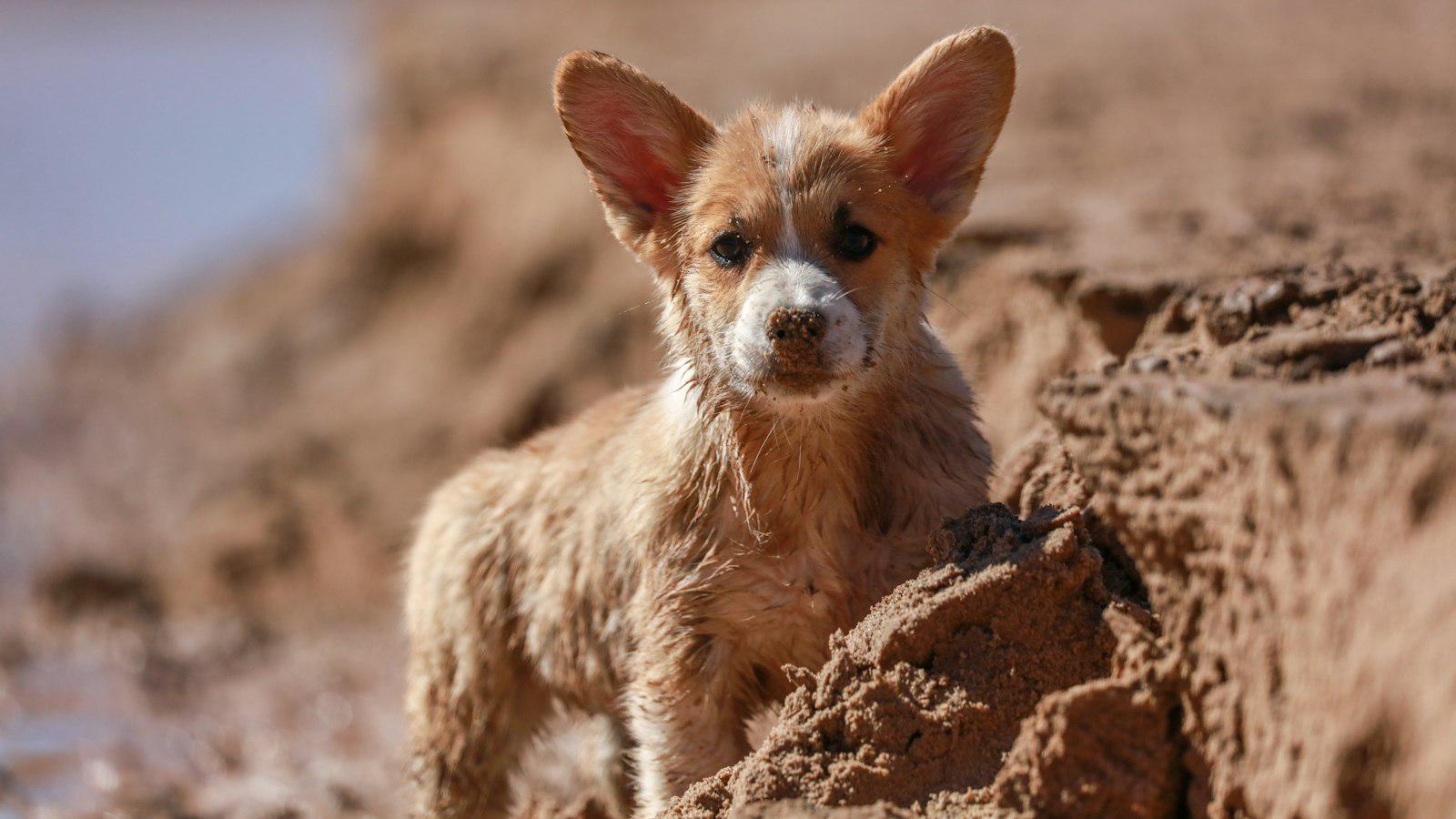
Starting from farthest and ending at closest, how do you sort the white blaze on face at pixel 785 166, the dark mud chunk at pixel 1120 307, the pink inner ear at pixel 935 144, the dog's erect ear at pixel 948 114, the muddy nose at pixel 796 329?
the dark mud chunk at pixel 1120 307 → the pink inner ear at pixel 935 144 → the dog's erect ear at pixel 948 114 → the white blaze on face at pixel 785 166 → the muddy nose at pixel 796 329

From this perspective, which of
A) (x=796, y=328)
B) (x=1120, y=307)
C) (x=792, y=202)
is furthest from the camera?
(x=1120, y=307)

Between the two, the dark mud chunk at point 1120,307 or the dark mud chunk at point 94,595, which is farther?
the dark mud chunk at point 94,595

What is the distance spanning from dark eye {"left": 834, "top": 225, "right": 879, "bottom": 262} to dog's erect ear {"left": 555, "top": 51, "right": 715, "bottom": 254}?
0.66 meters

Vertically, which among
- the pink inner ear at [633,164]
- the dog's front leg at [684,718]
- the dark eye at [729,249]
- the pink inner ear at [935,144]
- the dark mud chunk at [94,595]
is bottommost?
the dog's front leg at [684,718]

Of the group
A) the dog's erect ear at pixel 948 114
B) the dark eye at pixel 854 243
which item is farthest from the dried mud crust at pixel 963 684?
the dog's erect ear at pixel 948 114

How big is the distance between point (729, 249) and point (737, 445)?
0.61 metres

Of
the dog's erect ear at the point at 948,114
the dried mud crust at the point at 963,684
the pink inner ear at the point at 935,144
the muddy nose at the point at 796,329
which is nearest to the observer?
the dried mud crust at the point at 963,684

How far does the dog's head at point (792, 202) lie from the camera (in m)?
3.98

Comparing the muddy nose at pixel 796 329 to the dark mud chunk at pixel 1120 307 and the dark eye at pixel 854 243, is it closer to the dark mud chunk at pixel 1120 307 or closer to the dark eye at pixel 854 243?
the dark eye at pixel 854 243

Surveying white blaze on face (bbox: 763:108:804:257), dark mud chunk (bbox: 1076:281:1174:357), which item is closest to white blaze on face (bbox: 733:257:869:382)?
white blaze on face (bbox: 763:108:804:257)

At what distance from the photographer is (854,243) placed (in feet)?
14.0

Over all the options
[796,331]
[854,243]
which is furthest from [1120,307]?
[796,331]

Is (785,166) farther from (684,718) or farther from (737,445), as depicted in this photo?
(684,718)

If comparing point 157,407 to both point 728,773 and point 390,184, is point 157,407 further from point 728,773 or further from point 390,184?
point 728,773
